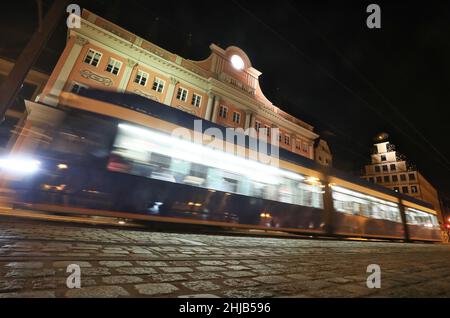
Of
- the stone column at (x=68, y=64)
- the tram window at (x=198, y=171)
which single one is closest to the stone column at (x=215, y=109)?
the stone column at (x=68, y=64)

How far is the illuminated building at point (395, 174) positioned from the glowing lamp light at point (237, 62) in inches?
1209

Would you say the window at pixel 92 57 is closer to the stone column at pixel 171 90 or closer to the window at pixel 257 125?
the stone column at pixel 171 90

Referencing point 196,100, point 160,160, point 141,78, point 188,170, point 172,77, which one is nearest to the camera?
point 160,160

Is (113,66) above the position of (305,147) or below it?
above

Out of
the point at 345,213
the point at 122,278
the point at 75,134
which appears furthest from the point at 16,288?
the point at 345,213

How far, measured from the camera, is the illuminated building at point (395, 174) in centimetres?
3956

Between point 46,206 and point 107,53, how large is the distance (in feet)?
61.9

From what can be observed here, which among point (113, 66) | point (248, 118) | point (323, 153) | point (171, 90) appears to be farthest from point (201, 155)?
point (323, 153)

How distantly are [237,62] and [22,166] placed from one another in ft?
84.1

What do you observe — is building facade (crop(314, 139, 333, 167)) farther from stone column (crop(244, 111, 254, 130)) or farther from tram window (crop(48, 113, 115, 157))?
tram window (crop(48, 113, 115, 157))

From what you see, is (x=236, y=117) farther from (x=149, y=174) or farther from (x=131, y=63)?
(x=149, y=174)

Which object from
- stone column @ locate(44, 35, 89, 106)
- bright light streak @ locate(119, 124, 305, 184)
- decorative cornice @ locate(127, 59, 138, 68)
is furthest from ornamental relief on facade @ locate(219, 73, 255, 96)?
bright light streak @ locate(119, 124, 305, 184)

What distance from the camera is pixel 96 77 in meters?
18.4

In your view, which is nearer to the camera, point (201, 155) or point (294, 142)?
point (201, 155)
